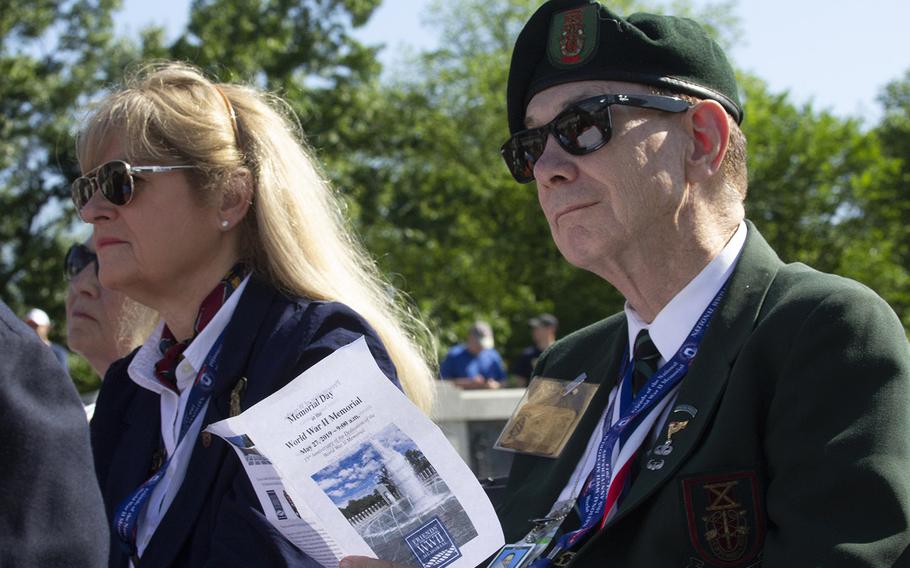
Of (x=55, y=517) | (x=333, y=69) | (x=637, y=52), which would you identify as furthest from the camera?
(x=333, y=69)

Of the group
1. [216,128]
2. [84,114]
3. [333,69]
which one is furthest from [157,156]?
[333,69]

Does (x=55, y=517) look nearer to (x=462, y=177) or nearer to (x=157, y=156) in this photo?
(x=157, y=156)

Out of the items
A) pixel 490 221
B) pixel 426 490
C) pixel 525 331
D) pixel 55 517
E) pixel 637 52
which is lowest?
pixel 525 331

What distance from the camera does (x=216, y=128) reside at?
3.54 metres

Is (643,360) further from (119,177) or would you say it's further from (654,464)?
(119,177)

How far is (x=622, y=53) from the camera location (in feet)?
9.20

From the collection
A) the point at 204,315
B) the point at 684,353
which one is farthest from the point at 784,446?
the point at 204,315

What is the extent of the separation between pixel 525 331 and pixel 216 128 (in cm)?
2613

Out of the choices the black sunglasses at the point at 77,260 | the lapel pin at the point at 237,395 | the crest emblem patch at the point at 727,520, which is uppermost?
the crest emblem patch at the point at 727,520

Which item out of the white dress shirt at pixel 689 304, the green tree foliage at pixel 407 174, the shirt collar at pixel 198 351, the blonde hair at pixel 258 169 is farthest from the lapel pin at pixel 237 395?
the green tree foliage at pixel 407 174

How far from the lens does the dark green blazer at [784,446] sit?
2133mm

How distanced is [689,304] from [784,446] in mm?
575

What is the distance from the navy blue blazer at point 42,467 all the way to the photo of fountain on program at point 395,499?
0.47m

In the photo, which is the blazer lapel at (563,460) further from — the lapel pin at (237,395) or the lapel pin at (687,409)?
the lapel pin at (237,395)
